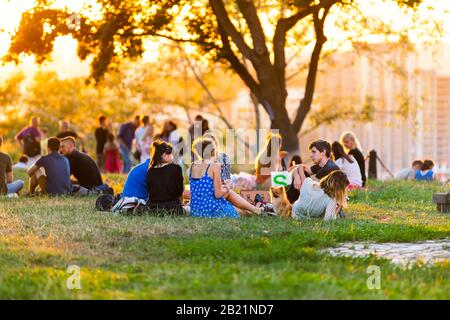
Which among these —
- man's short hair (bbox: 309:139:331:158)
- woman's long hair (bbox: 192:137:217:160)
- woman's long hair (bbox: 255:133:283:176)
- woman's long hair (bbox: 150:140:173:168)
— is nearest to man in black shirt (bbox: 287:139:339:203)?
man's short hair (bbox: 309:139:331:158)

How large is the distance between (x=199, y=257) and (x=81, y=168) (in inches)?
367

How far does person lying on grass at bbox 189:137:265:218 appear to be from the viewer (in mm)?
14992

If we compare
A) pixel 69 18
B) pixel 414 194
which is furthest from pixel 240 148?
pixel 414 194

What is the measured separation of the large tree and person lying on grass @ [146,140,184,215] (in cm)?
1107

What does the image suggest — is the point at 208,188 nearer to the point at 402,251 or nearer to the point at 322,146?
the point at 322,146

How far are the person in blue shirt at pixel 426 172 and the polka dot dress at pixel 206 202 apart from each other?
562 inches

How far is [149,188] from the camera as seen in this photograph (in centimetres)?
1497

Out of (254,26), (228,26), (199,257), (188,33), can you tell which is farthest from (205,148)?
(188,33)

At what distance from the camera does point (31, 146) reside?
2841 cm

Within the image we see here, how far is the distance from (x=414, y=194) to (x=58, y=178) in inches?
260

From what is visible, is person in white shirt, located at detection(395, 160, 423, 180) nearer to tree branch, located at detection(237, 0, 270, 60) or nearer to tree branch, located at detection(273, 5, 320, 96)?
tree branch, located at detection(273, 5, 320, 96)

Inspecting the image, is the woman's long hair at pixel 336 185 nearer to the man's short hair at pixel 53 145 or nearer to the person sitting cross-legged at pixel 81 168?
the man's short hair at pixel 53 145

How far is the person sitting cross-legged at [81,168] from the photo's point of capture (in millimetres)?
19594
